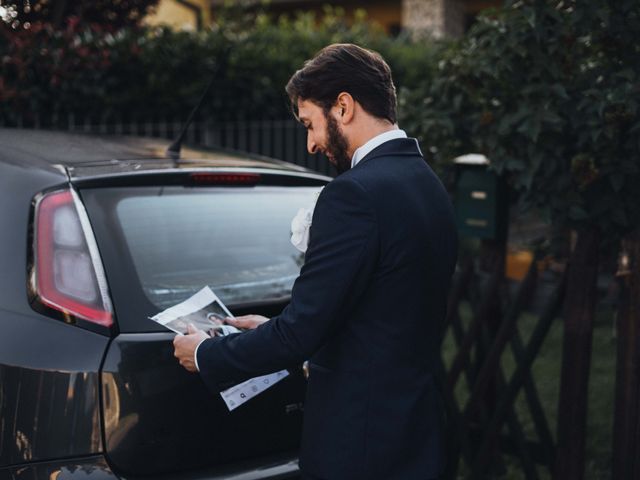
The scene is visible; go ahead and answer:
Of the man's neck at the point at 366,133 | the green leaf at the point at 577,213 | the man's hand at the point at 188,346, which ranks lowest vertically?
the man's hand at the point at 188,346

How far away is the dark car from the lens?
2.48m

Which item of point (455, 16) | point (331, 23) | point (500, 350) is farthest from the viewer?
point (455, 16)

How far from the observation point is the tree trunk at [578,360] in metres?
3.60

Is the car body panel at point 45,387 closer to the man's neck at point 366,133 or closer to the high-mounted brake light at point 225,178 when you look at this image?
the high-mounted brake light at point 225,178

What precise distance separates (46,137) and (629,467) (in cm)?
247

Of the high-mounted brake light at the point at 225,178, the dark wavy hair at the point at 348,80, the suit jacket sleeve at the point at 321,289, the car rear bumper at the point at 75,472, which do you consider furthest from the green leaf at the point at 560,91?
→ the car rear bumper at the point at 75,472

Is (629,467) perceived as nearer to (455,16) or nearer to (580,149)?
(580,149)

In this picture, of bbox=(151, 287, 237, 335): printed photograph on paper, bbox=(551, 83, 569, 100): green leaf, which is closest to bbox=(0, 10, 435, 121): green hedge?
bbox=(551, 83, 569, 100): green leaf

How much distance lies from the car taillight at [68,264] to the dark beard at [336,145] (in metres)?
0.78

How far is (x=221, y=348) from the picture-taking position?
2.26 meters

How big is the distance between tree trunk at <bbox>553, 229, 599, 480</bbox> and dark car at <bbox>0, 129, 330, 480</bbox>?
4.20 feet

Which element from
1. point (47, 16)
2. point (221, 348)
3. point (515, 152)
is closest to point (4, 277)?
point (221, 348)

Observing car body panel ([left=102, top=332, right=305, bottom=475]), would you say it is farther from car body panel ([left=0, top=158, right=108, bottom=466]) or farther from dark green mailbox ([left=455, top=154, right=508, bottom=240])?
dark green mailbox ([left=455, top=154, right=508, bottom=240])

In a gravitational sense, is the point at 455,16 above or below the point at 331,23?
above
